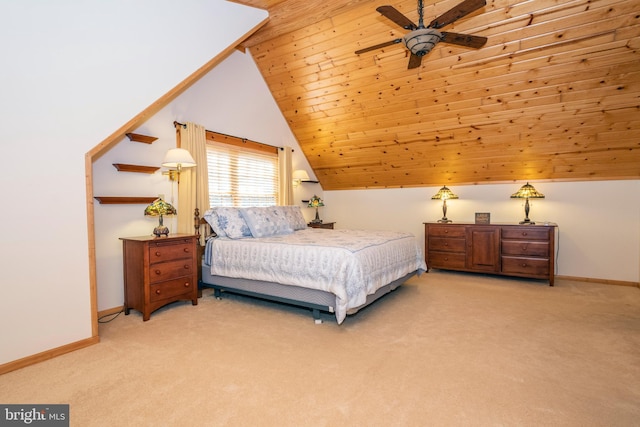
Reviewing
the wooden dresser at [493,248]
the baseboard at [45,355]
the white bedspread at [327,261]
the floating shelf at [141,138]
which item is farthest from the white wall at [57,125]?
the wooden dresser at [493,248]

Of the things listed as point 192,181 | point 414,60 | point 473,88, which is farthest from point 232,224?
point 473,88

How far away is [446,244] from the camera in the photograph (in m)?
5.32

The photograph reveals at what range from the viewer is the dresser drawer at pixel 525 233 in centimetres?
455

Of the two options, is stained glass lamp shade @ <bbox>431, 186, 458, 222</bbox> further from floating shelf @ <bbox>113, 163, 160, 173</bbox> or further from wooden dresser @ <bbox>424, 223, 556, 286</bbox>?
floating shelf @ <bbox>113, 163, 160, 173</bbox>

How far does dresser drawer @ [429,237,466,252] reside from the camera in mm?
5199

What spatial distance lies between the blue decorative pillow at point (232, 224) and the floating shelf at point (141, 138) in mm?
1092

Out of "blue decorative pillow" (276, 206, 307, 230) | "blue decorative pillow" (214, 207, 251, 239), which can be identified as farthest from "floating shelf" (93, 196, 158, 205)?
"blue decorative pillow" (276, 206, 307, 230)

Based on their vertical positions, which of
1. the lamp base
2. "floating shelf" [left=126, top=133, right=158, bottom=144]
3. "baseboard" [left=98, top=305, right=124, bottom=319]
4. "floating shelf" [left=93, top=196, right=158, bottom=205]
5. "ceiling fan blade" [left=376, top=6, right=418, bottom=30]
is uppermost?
"ceiling fan blade" [left=376, top=6, right=418, bottom=30]

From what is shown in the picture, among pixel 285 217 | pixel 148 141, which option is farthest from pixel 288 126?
pixel 148 141

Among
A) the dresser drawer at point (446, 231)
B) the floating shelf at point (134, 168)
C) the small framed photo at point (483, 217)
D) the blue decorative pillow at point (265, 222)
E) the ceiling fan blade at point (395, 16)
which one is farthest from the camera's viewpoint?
the small framed photo at point (483, 217)

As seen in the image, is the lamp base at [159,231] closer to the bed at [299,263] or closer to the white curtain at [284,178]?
the bed at [299,263]

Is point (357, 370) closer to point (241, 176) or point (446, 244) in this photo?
point (446, 244)

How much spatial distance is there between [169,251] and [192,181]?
1.09 metres

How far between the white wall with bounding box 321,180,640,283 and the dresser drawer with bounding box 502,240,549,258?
657mm
